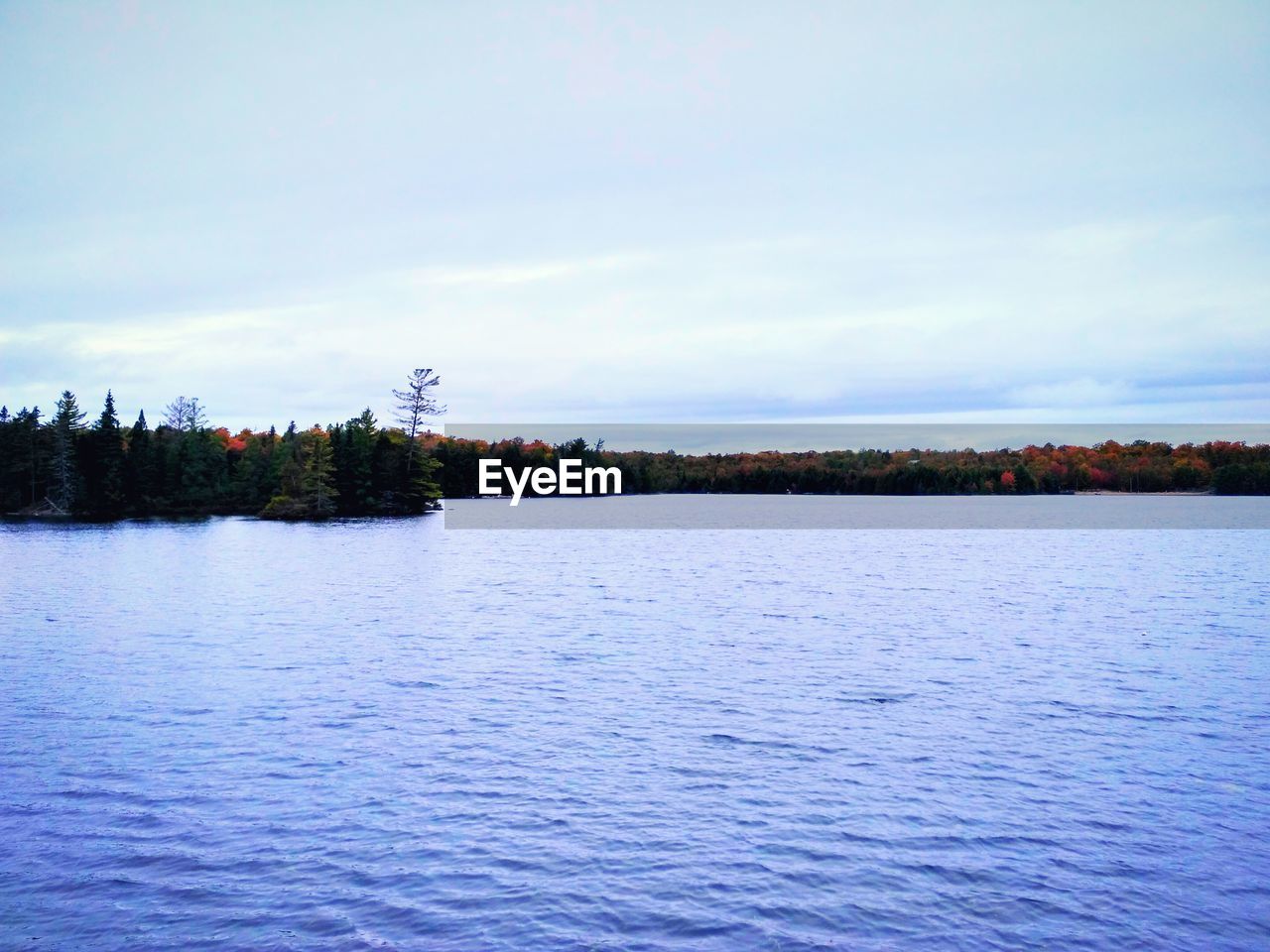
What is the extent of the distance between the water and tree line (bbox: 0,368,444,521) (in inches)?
4304

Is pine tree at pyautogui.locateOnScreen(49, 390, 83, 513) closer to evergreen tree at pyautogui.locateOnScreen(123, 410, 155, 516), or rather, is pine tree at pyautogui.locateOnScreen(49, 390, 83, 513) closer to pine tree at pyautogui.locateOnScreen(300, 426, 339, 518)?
evergreen tree at pyautogui.locateOnScreen(123, 410, 155, 516)

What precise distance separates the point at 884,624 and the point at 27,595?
168 feet

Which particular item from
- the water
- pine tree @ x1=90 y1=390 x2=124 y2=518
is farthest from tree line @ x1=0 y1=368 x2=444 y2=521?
the water

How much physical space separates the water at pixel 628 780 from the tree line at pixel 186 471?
4304 inches

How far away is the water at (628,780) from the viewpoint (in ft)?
49.9

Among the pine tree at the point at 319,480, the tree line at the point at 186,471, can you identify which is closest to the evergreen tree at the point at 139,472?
the tree line at the point at 186,471

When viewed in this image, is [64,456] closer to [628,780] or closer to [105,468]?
[105,468]

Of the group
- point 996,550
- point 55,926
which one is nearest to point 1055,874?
point 55,926

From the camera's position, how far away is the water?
49.9ft

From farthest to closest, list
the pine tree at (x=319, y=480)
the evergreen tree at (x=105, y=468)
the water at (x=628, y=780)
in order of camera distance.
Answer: the evergreen tree at (x=105, y=468) → the pine tree at (x=319, y=480) → the water at (x=628, y=780)

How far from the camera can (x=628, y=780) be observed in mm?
21844

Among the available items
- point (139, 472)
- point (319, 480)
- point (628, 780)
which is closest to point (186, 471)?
point (139, 472)

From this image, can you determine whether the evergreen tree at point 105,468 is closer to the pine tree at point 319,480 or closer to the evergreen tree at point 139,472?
the evergreen tree at point 139,472

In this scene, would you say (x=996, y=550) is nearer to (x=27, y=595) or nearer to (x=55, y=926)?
(x=27, y=595)
